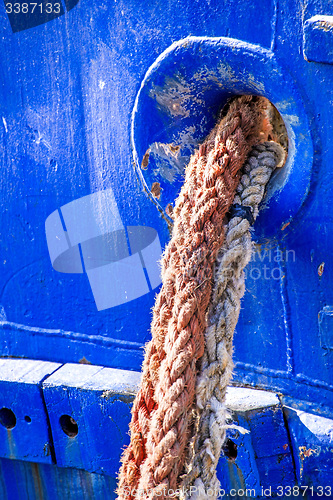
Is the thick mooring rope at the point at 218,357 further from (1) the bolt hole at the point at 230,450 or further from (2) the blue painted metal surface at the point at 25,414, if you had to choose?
(2) the blue painted metal surface at the point at 25,414

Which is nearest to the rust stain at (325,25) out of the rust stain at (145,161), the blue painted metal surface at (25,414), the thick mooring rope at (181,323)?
the thick mooring rope at (181,323)

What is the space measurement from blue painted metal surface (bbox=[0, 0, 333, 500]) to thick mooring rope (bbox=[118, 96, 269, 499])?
0.48ft

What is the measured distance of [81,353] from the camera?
60.6 inches

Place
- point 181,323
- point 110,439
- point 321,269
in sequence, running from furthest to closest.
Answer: point 110,439 → point 321,269 → point 181,323

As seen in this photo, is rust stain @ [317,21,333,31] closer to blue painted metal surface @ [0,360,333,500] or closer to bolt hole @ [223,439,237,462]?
blue painted metal surface @ [0,360,333,500]

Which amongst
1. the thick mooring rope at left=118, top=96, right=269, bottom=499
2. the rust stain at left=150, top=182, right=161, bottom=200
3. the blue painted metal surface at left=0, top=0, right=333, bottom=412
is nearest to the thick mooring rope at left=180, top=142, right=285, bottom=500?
the thick mooring rope at left=118, top=96, right=269, bottom=499

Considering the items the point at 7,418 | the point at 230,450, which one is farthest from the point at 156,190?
Result: the point at 7,418

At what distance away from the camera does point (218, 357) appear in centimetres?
102

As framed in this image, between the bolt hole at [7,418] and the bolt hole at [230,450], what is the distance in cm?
64

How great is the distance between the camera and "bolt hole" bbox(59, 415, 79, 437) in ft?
4.80

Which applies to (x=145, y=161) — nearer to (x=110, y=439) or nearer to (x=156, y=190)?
(x=156, y=190)

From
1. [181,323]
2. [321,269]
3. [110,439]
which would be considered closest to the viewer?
[181,323]

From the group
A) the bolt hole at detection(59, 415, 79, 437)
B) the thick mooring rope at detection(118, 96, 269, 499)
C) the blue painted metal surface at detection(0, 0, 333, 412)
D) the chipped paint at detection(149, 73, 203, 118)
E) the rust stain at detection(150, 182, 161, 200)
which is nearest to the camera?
the thick mooring rope at detection(118, 96, 269, 499)

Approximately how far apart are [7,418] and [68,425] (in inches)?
8.7
